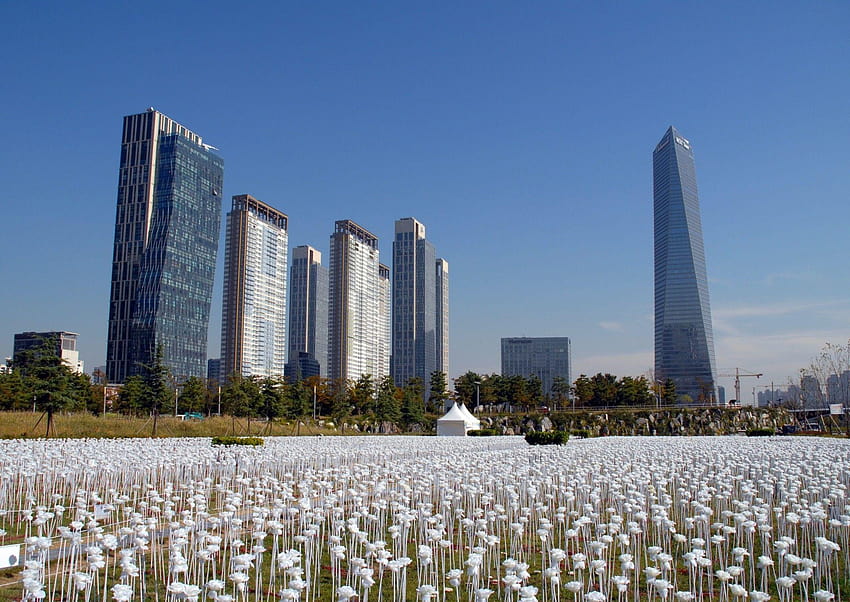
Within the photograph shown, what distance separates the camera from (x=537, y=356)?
595ft

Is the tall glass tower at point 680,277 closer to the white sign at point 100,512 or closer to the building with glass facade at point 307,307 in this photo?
the building with glass facade at point 307,307

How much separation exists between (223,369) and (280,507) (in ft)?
383

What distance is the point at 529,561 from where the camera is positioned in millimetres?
10320

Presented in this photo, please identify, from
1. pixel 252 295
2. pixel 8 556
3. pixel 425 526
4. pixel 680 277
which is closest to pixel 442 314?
pixel 252 295

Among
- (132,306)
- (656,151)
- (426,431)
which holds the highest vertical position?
(656,151)

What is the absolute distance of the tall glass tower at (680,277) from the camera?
12650 centimetres

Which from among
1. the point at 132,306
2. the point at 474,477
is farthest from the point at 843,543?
the point at 132,306

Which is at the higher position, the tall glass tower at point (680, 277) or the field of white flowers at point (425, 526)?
the tall glass tower at point (680, 277)

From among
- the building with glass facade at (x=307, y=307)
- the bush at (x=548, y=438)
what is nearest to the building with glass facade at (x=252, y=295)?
the building with glass facade at (x=307, y=307)

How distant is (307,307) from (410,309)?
24.9 metres

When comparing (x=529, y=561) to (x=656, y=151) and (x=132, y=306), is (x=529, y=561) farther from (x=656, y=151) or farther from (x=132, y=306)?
(x=656, y=151)

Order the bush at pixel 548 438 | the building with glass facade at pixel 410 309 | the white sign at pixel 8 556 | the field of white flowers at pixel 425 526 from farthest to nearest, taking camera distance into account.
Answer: the building with glass facade at pixel 410 309, the bush at pixel 548 438, the white sign at pixel 8 556, the field of white flowers at pixel 425 526

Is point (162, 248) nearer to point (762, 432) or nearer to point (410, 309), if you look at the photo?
point (410, 309)

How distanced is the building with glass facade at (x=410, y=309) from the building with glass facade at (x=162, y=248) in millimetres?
51976
